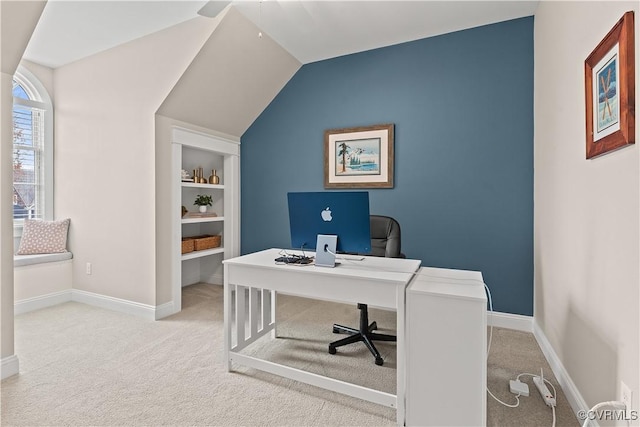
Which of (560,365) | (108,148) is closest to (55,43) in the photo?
(108,148)

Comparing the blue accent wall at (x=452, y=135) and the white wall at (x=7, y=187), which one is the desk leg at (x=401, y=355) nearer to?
the blue accent wall at (x=452, y=135)

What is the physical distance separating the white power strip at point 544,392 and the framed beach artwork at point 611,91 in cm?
132

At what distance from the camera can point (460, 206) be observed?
9.95 ft

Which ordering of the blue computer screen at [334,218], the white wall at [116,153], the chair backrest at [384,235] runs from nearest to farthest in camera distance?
the blue computer screen at [334,218]
the chair backrest at [384,235]
the white wall at [116,153]

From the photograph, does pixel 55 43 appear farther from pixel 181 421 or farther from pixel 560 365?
pixel 560 365

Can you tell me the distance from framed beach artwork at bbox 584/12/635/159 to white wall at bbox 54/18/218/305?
2685 millimetres

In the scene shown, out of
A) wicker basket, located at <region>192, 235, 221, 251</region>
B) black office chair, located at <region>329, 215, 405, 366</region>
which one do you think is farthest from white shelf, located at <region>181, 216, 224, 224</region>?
black office chair, located at <region>329, 215, 405, 366</region>

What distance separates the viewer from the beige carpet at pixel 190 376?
1.67 m

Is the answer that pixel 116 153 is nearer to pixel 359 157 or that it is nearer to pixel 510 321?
pixel 359 157

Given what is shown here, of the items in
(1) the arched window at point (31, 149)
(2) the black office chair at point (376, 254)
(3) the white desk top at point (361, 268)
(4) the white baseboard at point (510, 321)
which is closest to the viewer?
(3) the white desk top at point (361, 268)

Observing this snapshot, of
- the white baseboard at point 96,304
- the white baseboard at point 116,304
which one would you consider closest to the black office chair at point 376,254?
the white baseboard at point 96,304

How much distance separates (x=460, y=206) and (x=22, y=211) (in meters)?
4.77

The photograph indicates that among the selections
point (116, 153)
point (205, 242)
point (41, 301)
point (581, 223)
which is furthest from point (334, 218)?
point (41, 301)

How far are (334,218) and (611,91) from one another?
4.63 ft
